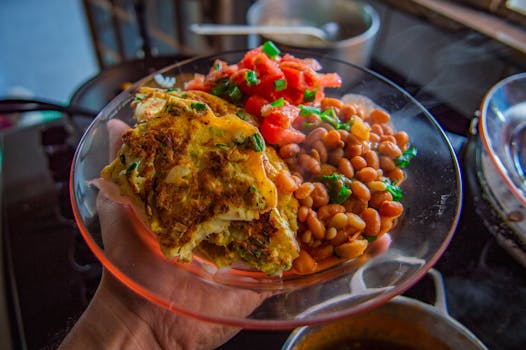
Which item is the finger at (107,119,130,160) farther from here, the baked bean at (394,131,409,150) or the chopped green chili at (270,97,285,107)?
the baked bean at (394,131,409,150)

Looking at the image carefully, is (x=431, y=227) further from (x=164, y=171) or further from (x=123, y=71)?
(x=123, y=71)

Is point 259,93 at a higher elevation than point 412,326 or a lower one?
higher

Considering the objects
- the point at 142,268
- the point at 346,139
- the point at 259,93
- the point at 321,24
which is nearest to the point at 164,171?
the point at 142,268

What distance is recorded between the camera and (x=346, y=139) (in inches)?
49.8

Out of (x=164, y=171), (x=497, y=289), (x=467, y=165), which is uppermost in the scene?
(x=164, y=171)

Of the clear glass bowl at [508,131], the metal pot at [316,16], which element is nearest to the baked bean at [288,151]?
A: the clear glass bowl at [508,131]

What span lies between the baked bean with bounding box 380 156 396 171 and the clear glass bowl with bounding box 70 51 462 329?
0.19ft

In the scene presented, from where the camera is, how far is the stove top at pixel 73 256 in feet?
3.79

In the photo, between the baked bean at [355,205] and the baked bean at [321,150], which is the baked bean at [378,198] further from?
the baked bean at [321,150]

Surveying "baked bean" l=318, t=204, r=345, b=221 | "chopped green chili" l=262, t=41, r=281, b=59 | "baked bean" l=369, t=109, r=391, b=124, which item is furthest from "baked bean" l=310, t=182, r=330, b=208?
"chopped green chili" l=262, t=41, r=281, b=59

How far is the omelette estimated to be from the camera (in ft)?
3.25

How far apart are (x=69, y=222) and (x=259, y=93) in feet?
2.38

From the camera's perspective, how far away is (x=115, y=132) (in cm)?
125

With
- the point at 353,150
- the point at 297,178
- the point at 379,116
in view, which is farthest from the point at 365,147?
the point at 297,178
